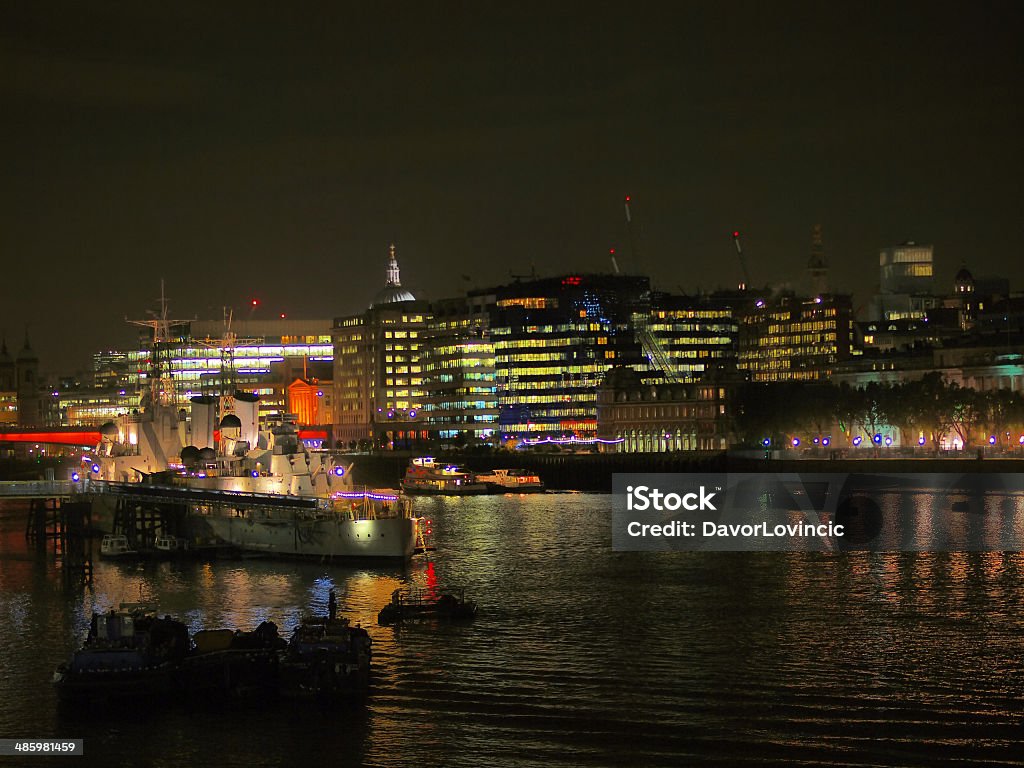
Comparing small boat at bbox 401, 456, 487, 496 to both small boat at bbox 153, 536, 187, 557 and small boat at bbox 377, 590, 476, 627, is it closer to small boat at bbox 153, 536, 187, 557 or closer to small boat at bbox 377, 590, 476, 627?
small boat at bbox 153, 536, 187, 557

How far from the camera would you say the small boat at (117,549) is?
8319 centimetres

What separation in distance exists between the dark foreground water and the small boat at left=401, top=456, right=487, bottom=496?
2984 inches

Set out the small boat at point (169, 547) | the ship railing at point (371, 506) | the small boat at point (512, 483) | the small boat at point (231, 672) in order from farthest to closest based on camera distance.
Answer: the small boat at point (512, 483)
the small boat at point (169, 547)
the ship railing at point (371, 506)
the small boat at point (231, 672)

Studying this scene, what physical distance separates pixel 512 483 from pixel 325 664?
117 m

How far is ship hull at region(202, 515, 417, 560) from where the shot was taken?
249ft

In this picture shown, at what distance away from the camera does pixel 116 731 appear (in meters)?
41.5

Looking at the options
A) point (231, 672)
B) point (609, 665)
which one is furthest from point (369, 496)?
point (231, 672)

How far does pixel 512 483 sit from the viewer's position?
161 m

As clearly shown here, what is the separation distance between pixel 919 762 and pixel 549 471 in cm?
14189

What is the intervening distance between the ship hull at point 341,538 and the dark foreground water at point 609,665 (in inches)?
49.0

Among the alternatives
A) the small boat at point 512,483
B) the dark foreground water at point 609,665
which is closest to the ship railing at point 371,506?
the dark foreground water at point 609,665

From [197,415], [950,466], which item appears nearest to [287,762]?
[197,415]

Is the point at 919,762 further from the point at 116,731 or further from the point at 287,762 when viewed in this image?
the point at 116,731

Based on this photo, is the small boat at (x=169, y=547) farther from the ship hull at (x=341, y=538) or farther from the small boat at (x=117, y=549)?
the ship hull at (x=341, y=538)
